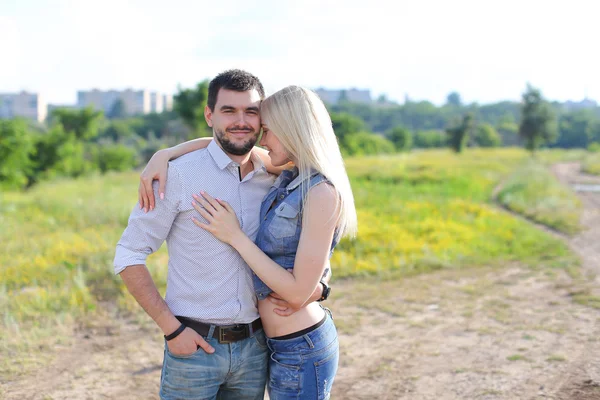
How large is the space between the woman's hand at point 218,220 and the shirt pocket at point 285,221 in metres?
0.16

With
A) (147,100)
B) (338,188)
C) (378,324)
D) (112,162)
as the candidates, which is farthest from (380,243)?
(147,100)

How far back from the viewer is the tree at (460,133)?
5009 centimetres

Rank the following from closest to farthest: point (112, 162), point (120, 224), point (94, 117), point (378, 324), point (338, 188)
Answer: point (338, 188) < point (378, 324) < point (120, 224) < point (94, 117) < point (112, 162)

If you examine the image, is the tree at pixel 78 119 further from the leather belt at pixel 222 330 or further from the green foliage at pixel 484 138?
the green foliage at pixel 484 138

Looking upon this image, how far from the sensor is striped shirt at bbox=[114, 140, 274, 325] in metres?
2.44

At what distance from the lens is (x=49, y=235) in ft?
35.8

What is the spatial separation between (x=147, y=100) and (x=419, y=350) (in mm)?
174736

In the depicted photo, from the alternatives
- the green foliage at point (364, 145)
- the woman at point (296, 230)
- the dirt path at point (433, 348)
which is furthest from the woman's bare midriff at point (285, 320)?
the green foliage at point (364, 145)

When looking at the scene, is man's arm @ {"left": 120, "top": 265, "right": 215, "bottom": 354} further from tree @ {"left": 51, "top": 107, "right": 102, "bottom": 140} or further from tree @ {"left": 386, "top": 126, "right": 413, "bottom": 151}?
tree @ {"left": 386, "top": 126, "right": 413, "bottom": 151}

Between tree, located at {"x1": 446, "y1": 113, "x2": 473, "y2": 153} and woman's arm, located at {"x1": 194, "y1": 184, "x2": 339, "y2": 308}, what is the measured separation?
5033cm

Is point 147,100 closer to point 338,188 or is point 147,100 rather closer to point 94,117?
point 94,117

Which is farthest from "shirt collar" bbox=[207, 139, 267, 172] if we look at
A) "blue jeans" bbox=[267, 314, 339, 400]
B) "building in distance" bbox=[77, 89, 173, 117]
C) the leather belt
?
"building in distance" bbox=[77, 89, 173, 117]

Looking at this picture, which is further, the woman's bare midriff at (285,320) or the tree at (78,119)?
the tree at (78,119)

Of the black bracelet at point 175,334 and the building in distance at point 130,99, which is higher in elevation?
the building in distance at point 130,99
